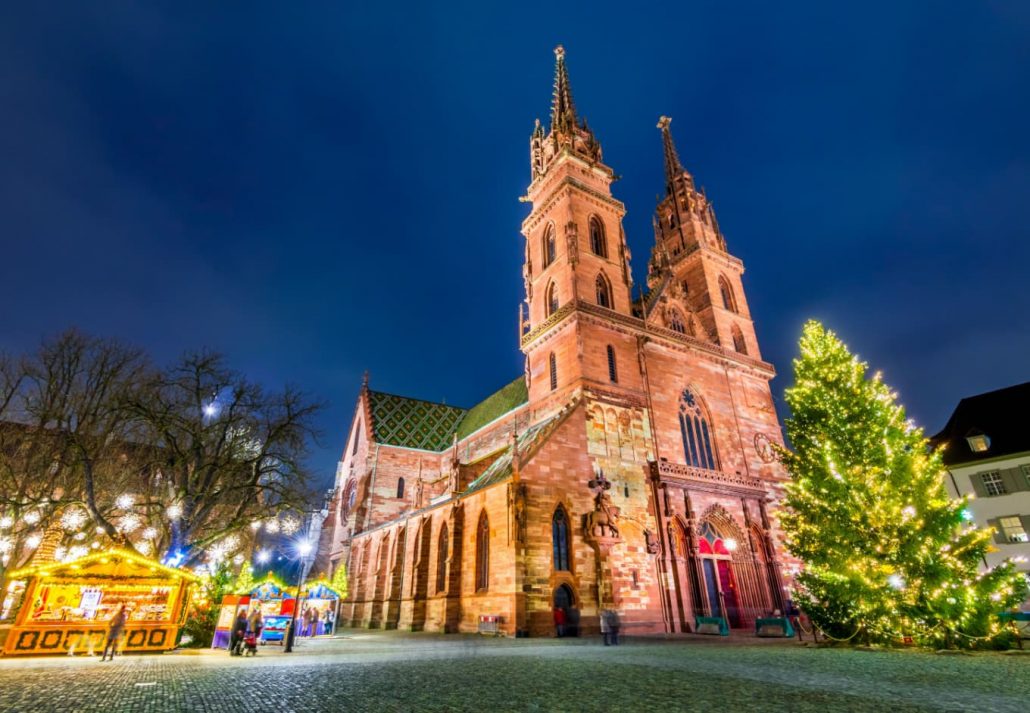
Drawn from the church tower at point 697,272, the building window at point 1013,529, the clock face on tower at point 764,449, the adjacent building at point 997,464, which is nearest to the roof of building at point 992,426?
the adjacent building at point 997,464

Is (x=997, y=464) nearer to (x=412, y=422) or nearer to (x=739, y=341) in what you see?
(x=739, y=341)

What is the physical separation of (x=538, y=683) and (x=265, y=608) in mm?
15815

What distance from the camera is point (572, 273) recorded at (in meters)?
27.2

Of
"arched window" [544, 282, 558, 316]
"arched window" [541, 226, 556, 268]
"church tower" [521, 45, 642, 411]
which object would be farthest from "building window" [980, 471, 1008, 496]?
"arched window" [541, 226, 556, 268]

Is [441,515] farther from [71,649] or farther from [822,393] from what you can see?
[822,393]

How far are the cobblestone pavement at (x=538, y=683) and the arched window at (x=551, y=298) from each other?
19.3 meters

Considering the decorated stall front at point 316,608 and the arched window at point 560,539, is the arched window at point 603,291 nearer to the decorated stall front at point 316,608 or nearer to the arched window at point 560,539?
the arched window at point 560,539

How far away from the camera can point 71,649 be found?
44.3 feet

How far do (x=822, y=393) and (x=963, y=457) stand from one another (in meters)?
23.0

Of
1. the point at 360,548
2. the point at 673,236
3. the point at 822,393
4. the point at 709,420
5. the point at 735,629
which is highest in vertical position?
the point at 673,236

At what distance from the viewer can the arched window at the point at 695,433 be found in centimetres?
2628

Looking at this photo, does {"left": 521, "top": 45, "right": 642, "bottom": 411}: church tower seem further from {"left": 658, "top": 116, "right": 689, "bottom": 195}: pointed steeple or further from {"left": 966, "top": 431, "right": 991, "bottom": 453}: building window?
{"left": 966, "top": 431, "right": 991, "bottom": 453}: building window

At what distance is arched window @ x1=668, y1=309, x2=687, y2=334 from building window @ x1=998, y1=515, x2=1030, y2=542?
1921 cm

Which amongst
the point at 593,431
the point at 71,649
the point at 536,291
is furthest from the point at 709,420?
the point at 71,649
